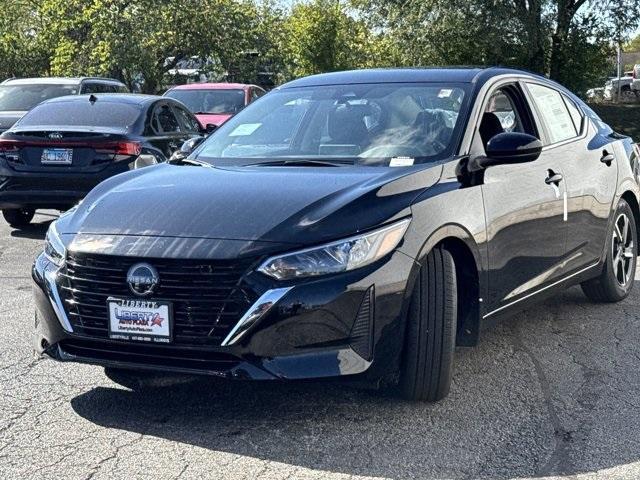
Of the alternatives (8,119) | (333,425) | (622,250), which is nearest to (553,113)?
(622,250)

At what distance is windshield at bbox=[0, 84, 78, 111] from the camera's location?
16.0 meters

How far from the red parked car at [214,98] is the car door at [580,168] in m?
11.4

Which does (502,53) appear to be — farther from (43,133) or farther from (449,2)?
(43,133)

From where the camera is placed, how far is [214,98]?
18.1 m

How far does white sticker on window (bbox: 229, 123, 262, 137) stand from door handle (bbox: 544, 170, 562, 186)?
1.67m

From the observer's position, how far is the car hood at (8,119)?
15055 millimetres

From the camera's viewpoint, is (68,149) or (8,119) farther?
(8,119)

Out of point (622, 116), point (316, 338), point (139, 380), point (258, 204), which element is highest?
point (258, 204)

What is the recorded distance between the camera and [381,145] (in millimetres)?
5316

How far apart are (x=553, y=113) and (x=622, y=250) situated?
1.37 meters

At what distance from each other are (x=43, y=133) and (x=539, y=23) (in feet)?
60.3

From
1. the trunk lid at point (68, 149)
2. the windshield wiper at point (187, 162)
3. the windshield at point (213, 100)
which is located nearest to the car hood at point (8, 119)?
the windshield at point (213, 100)

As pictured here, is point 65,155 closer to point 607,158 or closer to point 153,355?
point 607,158

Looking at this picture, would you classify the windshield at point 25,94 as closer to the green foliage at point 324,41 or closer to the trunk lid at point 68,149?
the trunk lid at point 68,149
